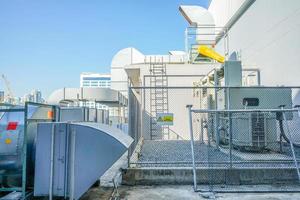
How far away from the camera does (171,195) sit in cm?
450

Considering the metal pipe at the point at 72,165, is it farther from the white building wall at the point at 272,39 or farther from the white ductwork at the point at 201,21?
the white ductwork at the point at 201,21

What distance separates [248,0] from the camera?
1053 centimetres

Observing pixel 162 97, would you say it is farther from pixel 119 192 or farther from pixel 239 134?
pixel 119 192

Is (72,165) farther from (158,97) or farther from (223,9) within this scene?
(223,9)

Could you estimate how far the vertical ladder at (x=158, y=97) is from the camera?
1262cm

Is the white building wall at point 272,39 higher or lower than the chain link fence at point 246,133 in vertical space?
higher

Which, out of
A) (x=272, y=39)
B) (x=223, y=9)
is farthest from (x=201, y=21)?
(x=272, y=39)

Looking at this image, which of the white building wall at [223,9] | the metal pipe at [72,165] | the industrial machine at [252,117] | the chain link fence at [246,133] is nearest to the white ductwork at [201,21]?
the white building wall at [223,9]

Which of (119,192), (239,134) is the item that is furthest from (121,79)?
(119,192)

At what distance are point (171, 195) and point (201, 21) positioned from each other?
46.7ft

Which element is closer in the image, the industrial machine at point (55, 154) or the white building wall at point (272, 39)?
the industrial machine at point (55, 154)

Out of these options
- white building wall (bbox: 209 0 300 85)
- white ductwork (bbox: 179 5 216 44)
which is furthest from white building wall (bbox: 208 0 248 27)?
white building wall (bbox: 209 0 300 85)

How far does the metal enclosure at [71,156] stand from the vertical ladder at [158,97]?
8697 millimetres

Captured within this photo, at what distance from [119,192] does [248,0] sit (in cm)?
969
